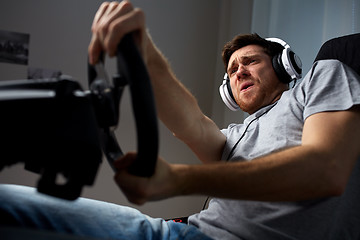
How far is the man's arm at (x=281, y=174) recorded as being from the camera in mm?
492

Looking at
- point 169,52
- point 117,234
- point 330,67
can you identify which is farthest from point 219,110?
point 117,234

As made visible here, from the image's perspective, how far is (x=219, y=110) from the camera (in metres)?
2.35

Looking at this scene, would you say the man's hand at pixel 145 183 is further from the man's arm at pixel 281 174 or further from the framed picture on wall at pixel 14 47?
the framed picture on wall at pixel 14 47

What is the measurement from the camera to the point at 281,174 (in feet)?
1.84

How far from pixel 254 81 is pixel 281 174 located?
2.20ft

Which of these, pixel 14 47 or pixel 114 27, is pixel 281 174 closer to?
pixel 114 27

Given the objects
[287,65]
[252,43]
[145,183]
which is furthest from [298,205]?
[252,43]

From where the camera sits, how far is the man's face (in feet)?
3.80

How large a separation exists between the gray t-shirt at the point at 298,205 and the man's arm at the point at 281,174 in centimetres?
8

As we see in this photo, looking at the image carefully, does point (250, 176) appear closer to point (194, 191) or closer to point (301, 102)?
point (194, 191)

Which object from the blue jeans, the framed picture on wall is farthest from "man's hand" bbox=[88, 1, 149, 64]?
the framed picture on wall

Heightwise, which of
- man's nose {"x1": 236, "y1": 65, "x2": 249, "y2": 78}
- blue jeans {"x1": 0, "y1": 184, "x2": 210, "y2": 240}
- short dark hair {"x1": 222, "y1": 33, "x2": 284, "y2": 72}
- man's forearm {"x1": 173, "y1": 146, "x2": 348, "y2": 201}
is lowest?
blue jeans {"x1": 0, "y1": 184, "x2": 210, "y2": 240}

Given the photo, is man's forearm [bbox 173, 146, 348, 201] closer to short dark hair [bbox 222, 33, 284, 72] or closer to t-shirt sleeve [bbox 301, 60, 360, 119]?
t-shirt sleeve [bbox 301, 60, 360, 119]

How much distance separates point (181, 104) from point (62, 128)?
607mm
